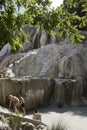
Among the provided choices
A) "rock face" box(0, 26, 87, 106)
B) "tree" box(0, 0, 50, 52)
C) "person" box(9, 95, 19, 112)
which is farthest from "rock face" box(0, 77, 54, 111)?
"tree" box(0, 0, 50, 52)

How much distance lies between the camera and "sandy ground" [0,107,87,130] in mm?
20775

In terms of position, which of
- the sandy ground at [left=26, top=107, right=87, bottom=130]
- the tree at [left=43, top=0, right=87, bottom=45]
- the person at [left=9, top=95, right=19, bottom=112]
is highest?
the tree at [left=43, top=0, right=87, bottom=45]

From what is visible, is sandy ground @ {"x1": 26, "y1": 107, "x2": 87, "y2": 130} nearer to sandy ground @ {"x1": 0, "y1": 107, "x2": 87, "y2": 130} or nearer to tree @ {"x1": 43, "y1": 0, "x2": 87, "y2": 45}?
sandy ground @ {"x1": 0, "y1": 107, "x2": 87, "y2": 130}

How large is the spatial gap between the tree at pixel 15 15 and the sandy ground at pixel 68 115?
1053 centimetres

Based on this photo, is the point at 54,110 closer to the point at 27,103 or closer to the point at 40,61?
the point at 27,103

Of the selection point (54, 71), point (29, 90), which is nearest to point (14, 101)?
point (29, 90)

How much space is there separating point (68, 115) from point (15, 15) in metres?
14.2

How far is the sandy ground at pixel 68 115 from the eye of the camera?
20.8 m

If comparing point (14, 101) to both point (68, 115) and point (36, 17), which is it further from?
point (36, 17)

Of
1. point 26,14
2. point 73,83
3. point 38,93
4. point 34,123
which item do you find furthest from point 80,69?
point 26,14

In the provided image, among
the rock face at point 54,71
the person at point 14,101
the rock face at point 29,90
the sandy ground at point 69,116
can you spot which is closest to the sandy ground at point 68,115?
the sandy ground at point 69,116

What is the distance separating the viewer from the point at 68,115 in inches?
922

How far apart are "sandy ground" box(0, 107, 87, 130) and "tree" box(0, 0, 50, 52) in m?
10.5

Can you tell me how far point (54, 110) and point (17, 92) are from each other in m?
2.58
